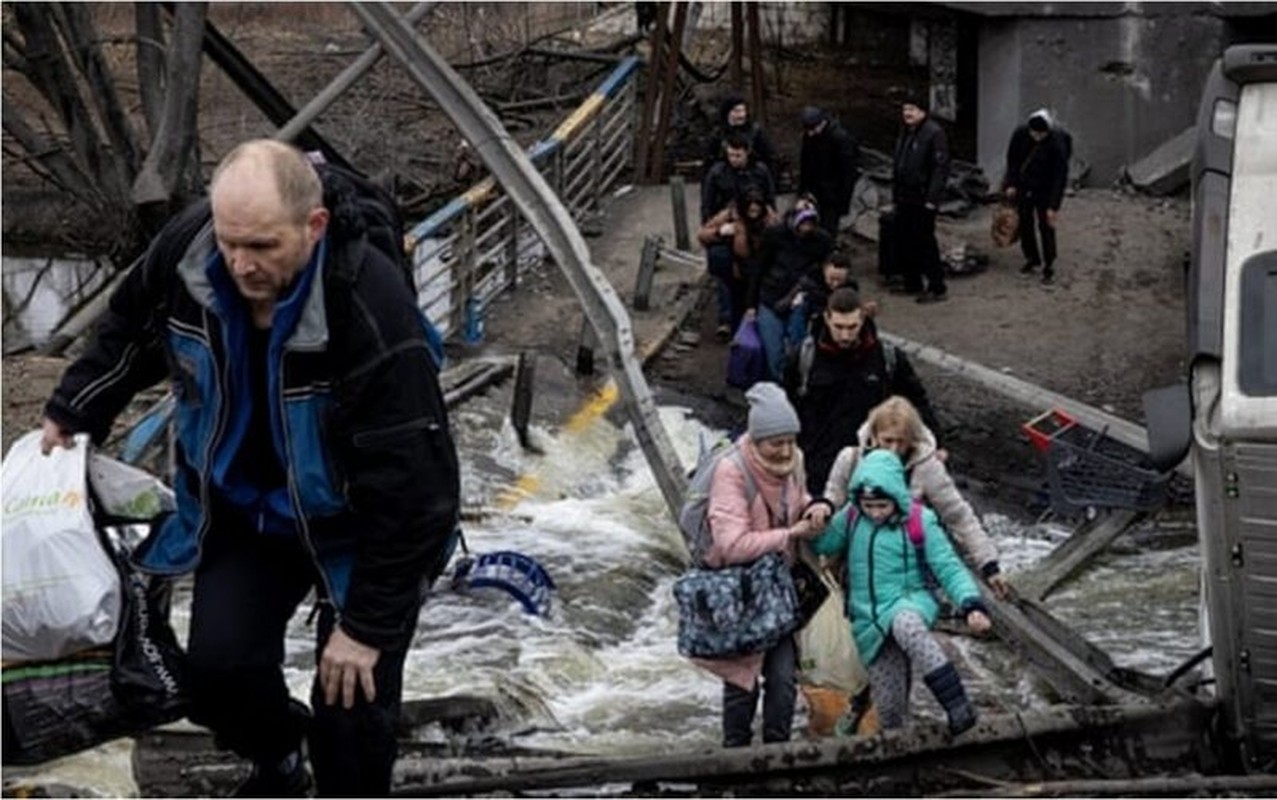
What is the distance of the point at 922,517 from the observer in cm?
799

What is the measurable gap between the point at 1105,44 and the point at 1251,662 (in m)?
15.3

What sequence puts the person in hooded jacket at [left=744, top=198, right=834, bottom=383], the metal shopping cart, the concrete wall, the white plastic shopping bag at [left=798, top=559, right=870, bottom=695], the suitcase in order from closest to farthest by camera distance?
1. the white plastic shopping bag at [left=798, top=559, right=870, bottom=695]
2. the metal shopping cart
3. the person in hooded jacket at [left=744, top=198, right=834, bottom=383]
4. the suitcase
5. the concrete wall

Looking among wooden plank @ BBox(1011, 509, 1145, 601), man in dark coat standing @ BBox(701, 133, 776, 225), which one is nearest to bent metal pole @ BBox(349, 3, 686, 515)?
wooden plank @ BBox(1011, 509, 1145, 601)

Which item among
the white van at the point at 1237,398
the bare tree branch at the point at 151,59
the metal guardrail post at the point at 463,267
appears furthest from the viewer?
the bare tree branch at the point at 151,59

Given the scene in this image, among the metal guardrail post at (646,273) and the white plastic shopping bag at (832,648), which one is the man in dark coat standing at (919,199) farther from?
the white plastic shopping bag at (832,648)

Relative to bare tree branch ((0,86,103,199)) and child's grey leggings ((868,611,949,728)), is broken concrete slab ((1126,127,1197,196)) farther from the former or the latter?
child's grey leggings ((868,611,949,728))

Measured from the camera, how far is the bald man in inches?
187

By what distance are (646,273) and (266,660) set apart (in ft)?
40.2

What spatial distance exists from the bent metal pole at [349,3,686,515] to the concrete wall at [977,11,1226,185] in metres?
11.2

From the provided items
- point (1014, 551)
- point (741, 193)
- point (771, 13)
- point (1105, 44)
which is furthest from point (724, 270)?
point (771, 13)

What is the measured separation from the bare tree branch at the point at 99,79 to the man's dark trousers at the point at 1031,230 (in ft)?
23.4

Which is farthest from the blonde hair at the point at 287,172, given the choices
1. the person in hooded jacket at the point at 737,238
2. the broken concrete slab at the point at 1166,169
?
the broken concrete slab at the point at 1166,169

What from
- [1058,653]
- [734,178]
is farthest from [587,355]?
[1058,653]

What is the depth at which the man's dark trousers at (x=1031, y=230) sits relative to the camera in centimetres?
1827
